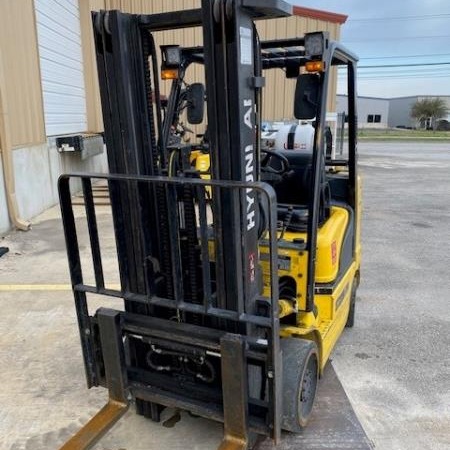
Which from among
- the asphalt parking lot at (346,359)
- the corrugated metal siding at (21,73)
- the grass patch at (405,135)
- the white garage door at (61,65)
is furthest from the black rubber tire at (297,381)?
the grass patch at (405,135)

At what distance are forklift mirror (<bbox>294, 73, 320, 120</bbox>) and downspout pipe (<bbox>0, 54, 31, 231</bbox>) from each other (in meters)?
6.33

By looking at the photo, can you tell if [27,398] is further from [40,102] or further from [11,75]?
[40,102]

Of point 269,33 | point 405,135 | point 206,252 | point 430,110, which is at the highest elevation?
point 269,33

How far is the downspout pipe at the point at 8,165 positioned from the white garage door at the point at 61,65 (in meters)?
2.37

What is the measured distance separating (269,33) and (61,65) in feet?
25.7

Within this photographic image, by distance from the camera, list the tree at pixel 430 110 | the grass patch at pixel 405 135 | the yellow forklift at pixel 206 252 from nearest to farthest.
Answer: the yellow forklift at pixel 206 252, the grass patch at pixel 405 135, the tree at pixel 430 110

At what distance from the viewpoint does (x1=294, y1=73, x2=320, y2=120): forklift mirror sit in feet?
8.87

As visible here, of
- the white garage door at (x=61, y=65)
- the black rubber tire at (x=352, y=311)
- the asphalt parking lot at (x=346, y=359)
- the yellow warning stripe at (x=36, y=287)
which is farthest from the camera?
the white garage door at (x=61, y=65)

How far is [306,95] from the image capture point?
2.72m

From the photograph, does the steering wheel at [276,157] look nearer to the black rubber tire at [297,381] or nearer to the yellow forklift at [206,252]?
the yellow forklift at [206,252]

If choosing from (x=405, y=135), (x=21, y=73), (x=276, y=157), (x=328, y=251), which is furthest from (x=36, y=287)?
(x=405, y=135)

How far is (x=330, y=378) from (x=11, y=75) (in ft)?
24.4

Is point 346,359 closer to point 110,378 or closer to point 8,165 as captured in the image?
point 110,378

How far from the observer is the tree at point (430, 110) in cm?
6547
